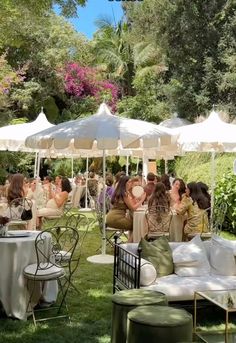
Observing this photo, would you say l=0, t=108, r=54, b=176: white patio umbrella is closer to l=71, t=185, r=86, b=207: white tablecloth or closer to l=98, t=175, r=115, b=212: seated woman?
l=98, t=175, r=115, b=212: seated woman

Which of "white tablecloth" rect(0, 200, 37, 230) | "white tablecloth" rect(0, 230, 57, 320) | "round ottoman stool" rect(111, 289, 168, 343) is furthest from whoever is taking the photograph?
"white tablecloth" rect(0, 200, 37, 230)

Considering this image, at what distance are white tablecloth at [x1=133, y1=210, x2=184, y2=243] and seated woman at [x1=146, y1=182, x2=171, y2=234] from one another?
0.39 meters

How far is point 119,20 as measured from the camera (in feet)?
113

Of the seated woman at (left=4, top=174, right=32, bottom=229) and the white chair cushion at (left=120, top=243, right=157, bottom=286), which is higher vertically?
the seated woman at (left=4, top=174, right=32, bottom=229)

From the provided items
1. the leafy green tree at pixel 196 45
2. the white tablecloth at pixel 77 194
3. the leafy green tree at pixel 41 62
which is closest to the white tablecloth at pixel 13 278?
the white tablecloth at pixel 77 194

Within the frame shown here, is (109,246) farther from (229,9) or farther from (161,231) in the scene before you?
(229,9)

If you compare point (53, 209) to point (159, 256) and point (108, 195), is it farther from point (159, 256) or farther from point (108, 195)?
point (159, 256)

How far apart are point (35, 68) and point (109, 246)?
52.6 feet

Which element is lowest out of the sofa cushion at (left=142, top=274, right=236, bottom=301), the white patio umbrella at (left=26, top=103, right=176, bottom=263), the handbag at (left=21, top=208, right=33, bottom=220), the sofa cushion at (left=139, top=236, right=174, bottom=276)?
the sofa cushion at (left=142, top=274, right=236, bottom=301)

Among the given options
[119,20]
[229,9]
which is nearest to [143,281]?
[229,9]

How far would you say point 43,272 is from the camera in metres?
4.95

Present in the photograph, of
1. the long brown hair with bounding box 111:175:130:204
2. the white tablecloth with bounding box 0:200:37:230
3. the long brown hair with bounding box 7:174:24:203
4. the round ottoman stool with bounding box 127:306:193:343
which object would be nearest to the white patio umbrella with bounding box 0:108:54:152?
the long brown hair with bounding box 7:174:24:203

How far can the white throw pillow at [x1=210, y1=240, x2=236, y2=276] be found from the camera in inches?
214

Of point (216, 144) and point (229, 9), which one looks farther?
point (229, 9)
